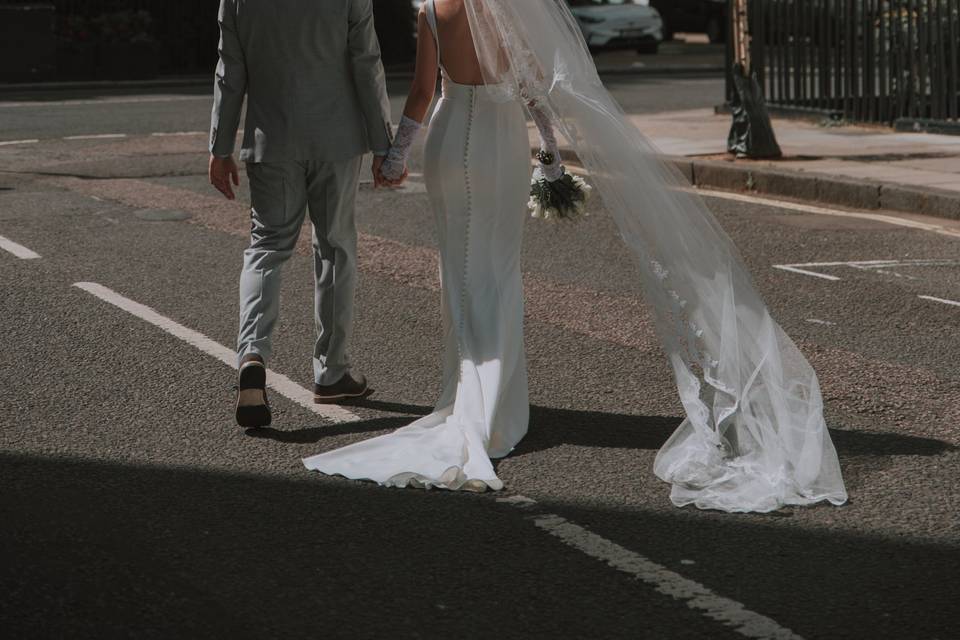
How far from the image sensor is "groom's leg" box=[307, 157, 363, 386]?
18.7 ft

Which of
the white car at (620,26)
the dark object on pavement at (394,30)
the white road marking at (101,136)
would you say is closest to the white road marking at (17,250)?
the white road marking at (101,136)

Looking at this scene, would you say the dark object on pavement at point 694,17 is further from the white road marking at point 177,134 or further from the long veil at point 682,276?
the long veil at point 682,276

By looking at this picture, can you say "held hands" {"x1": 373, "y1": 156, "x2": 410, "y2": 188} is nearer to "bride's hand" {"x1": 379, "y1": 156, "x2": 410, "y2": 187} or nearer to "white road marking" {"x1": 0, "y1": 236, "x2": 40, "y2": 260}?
"bride's hand" {"x1": 379, "y1": 156, "x2": 410, "y2": 187}

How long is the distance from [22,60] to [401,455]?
887 inches

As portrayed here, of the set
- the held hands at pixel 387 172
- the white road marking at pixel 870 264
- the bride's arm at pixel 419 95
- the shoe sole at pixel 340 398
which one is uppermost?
the bride's arm at pixel 419 95

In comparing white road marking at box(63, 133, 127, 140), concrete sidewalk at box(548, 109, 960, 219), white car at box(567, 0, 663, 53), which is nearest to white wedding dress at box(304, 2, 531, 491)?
concrete sidewalk at box(548, 109, 960, 219)

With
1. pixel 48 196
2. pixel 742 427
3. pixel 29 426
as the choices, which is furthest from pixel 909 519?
pixel 48 196

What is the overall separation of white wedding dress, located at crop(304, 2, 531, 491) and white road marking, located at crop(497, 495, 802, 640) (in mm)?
597

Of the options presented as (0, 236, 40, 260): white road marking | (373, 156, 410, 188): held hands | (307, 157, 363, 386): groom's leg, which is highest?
(373, 156, 410, 188): held hands

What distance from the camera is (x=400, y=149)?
17.8 ft

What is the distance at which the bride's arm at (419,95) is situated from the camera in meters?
5.19

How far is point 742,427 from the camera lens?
16.5ft

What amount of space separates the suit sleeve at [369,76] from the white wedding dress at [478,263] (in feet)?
0.91

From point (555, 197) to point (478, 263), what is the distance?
0.51 metres
